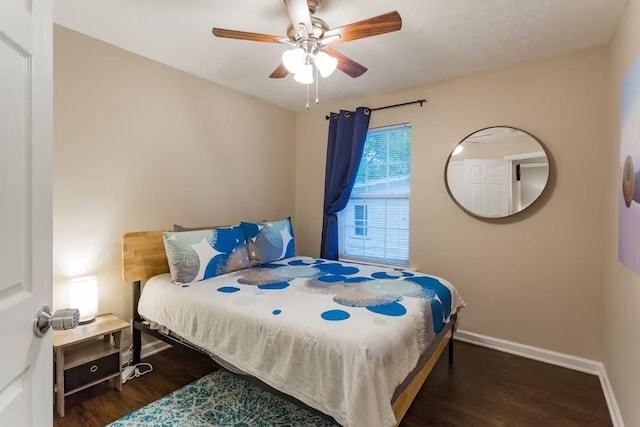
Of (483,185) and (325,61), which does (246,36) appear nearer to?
(325,61)

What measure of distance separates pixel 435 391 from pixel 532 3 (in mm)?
2581

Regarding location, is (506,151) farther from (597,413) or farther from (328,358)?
(328,358)

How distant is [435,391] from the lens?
223cm

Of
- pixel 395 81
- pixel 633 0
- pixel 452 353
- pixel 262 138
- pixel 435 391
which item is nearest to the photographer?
pixel 633 0

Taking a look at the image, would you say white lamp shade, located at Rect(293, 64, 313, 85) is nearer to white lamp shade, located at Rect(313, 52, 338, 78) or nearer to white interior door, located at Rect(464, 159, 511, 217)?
white lamp shade, located at Rect(313, 52, 338, 78)

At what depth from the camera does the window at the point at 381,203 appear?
11.4 ft

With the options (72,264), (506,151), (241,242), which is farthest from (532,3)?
(72,264)

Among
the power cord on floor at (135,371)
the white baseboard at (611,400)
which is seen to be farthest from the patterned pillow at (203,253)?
the white baseboard at (611,400)

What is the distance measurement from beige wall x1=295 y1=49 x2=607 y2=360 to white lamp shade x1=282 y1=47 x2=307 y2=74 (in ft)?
5.75

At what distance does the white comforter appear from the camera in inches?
56.5

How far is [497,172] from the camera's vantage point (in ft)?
9.37

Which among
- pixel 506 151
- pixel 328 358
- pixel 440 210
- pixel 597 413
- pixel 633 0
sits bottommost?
pixel 597 413

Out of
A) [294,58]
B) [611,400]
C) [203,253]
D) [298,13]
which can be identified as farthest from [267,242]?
[611,400]

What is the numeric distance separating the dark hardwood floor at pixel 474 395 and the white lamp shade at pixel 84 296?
524mm
